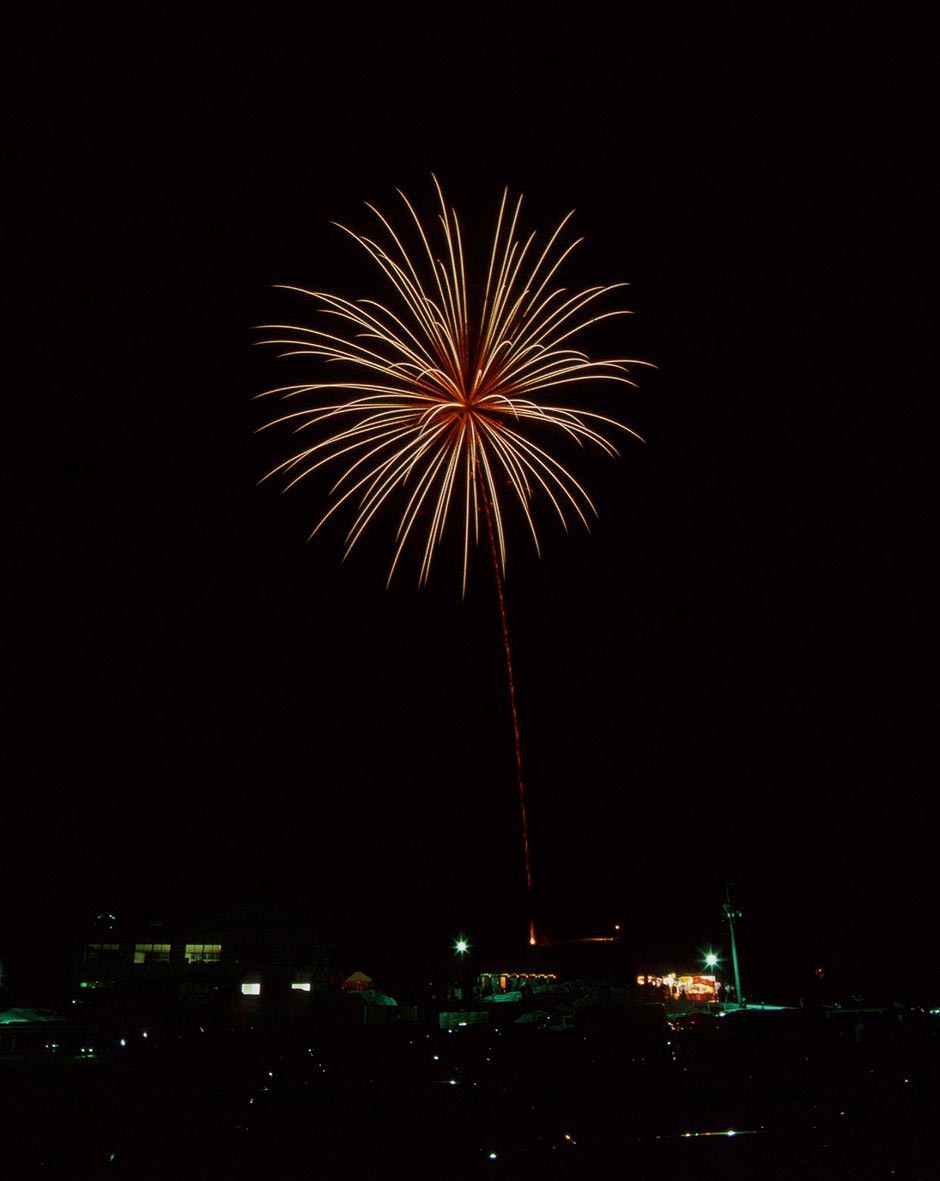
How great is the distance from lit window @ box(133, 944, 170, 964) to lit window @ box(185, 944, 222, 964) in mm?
885

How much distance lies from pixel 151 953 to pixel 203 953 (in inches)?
86.5

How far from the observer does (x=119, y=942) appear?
40.9 m

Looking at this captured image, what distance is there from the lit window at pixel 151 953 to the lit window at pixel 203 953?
2.90 ft

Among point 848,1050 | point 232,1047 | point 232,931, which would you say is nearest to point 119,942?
point 232,931

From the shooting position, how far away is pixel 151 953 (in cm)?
4169

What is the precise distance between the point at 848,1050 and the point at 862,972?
127 feet

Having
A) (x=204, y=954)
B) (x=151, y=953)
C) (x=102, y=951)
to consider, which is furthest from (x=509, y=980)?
(x=102, y=951)

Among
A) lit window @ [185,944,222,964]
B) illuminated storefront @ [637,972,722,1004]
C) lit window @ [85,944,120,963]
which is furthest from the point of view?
illuminated storefront @ [637,972,722,1004]

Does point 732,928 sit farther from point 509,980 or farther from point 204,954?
point 204,954

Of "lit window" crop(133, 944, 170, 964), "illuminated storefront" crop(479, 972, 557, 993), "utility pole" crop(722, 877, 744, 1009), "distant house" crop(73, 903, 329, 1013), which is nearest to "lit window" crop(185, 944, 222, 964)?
"distant house" crop(73, 903, 329, 1013)

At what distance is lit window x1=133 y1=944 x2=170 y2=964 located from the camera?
4128cm

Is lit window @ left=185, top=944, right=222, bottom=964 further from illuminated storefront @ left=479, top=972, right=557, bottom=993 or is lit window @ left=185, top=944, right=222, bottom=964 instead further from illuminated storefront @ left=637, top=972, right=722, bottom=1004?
illuminated storefront @ left=637, top=972, right=722, bottom=1004

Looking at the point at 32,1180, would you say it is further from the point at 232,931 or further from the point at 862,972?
the point at 862,972

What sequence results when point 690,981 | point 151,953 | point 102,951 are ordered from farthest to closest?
point 690,981 → point 151,953 → point 102,951
